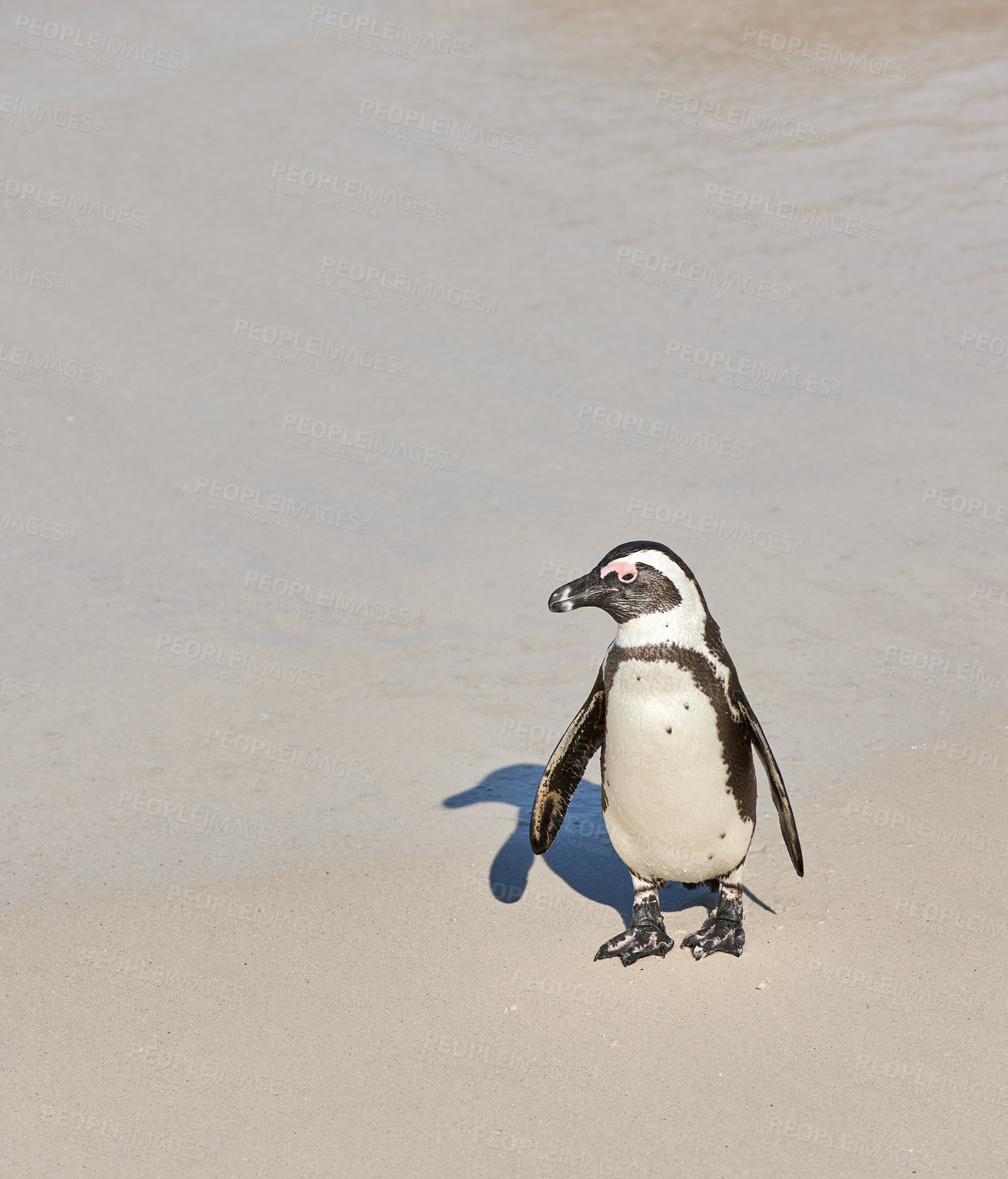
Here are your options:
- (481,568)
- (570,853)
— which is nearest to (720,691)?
(570,853)

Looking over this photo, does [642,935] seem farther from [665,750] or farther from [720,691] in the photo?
[720,691]

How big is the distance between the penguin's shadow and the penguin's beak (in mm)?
1304

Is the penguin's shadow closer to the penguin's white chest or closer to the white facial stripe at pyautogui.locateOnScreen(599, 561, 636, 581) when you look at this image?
the penguin's white chest

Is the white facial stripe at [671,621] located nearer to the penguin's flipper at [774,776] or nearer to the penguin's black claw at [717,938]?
the penguin's flipper at [774,776]

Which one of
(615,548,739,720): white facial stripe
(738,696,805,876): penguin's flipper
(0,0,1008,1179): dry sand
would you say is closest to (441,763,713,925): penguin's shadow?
(0,0,1008,1179): dry sand

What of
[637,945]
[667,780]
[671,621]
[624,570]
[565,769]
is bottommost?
[637,945]

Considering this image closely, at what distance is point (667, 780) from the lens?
4.26 metres

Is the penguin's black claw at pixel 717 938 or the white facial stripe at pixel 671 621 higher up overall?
the white facial stripe at pixel 671 621

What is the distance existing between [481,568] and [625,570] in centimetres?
319

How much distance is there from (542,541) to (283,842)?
2.62 metres

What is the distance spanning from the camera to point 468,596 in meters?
Result: 7.02

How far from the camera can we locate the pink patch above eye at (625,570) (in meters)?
4.09

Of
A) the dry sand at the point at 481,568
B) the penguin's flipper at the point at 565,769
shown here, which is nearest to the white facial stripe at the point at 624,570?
the penguin's flipper at the point at 565,769

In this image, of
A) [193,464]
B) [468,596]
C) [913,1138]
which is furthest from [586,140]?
[913,1138]
